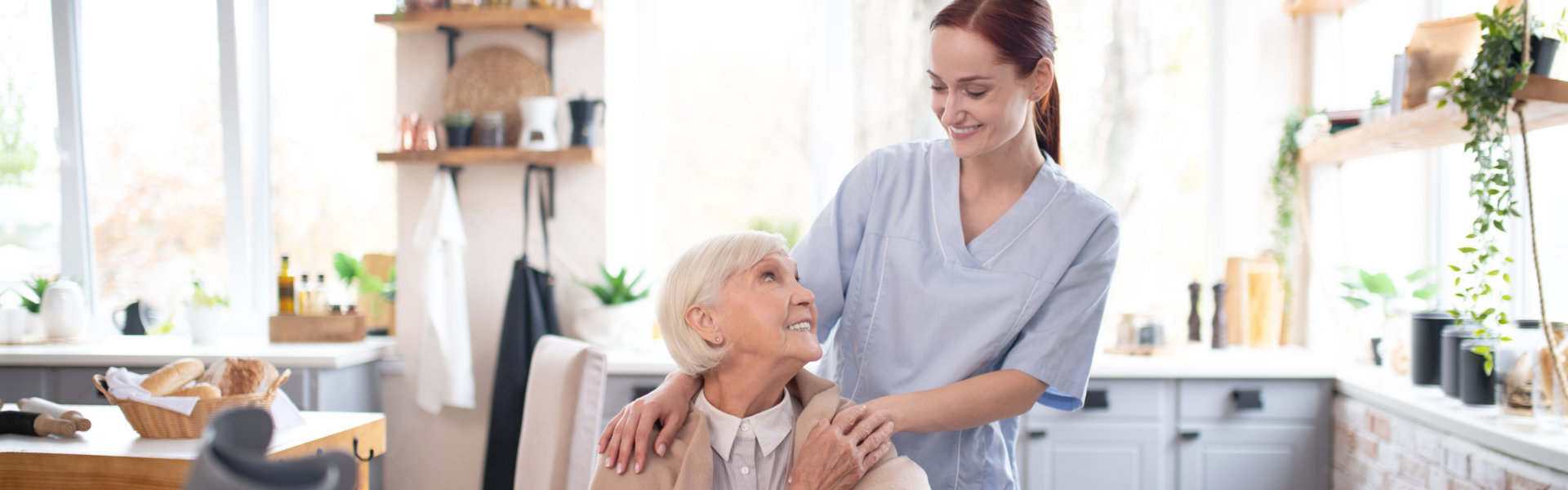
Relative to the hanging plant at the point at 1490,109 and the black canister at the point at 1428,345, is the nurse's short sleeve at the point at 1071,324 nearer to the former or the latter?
the hanging plant at the point at 1490,109

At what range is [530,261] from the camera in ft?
10.5

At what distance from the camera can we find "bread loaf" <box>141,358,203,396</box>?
69.6 inches

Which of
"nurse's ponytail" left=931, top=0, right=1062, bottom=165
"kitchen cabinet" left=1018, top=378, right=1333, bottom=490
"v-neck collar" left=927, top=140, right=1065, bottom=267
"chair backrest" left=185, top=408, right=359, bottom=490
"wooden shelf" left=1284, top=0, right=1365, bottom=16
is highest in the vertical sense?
"wooden shelf" left=1284, top=0, right=1365, bottom=16

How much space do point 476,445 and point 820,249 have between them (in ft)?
6.69

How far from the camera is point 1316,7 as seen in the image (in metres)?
3.02

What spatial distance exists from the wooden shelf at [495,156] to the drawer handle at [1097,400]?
5.54 ft

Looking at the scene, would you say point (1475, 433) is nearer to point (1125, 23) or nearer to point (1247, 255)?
point (1247, 255)

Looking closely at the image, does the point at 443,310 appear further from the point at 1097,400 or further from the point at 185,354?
the point at 1097,400

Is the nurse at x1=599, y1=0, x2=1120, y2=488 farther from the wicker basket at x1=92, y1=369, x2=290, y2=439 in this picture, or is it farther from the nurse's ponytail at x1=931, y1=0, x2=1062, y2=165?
the wicker basket at x1=92, y1=369, x2=290, y2=439

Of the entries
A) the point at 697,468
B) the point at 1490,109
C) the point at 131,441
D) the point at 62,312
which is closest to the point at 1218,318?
the point at 1490,109

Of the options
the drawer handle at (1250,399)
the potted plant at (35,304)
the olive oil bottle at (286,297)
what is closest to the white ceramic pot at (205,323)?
the olive oil bottle at (286,297)

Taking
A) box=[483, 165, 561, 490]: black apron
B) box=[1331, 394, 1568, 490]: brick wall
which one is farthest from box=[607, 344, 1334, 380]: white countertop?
box=[483, 165, 561, 490]: black apron

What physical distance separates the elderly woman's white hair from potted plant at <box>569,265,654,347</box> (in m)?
1.67

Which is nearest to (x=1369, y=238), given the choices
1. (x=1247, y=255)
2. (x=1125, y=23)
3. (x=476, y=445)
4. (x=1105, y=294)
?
(x=1247, y=255)
